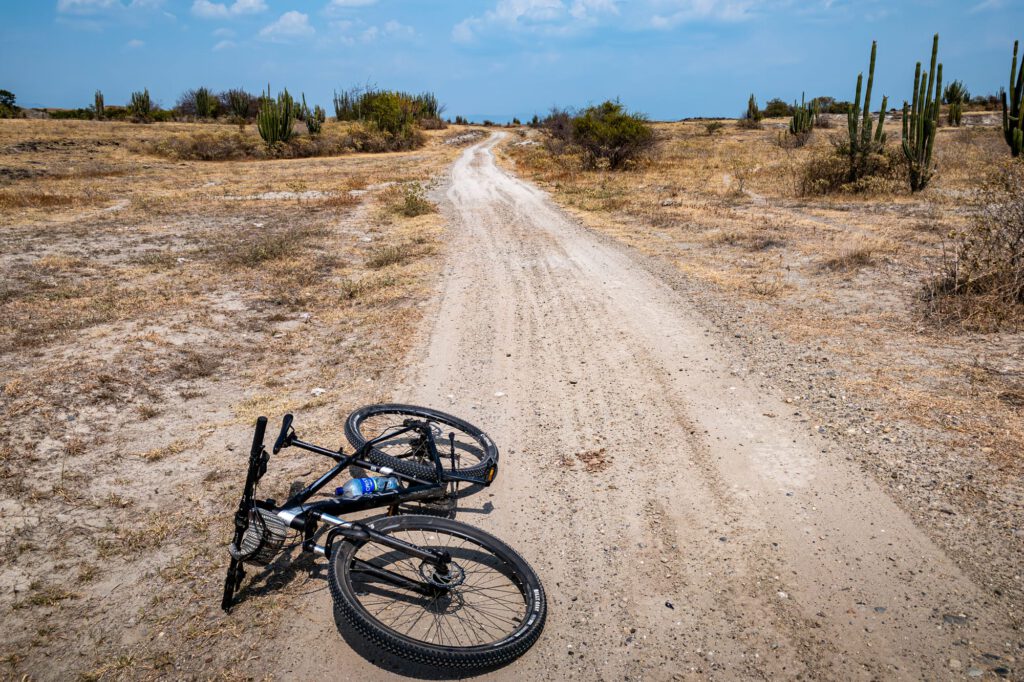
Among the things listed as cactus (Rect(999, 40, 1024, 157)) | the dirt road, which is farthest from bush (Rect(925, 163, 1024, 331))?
cactus (Rect(999, 40, 1024, 157))

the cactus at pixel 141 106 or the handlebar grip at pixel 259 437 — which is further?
the cactus at pixel 141 106

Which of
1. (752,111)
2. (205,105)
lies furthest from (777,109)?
(205,105)

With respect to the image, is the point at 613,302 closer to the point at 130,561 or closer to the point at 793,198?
the point at 130,561

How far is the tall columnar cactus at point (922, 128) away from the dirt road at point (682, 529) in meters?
16.3

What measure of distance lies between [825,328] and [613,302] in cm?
325

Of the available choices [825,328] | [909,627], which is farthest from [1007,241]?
[909,627]

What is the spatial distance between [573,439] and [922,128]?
20.4m

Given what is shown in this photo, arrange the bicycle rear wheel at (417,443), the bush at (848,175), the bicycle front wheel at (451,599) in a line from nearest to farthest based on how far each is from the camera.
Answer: the bicycle front wheel at (451,599) < the bicycle rear wheel at (417,443) < the bush at (848,175)

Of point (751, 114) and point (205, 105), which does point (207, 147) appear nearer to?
point (205, 105)

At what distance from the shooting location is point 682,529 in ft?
14.8

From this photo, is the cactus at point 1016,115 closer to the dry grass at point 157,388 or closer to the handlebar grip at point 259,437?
the dry grass at point 157,388

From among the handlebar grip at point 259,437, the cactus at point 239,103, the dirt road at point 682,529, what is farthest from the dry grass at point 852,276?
the cactus at point 239,103

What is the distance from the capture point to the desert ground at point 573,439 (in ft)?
11.7

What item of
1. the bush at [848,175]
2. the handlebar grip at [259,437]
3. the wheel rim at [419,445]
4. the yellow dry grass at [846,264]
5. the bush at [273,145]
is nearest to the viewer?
the handlebar grip at [259,437]
